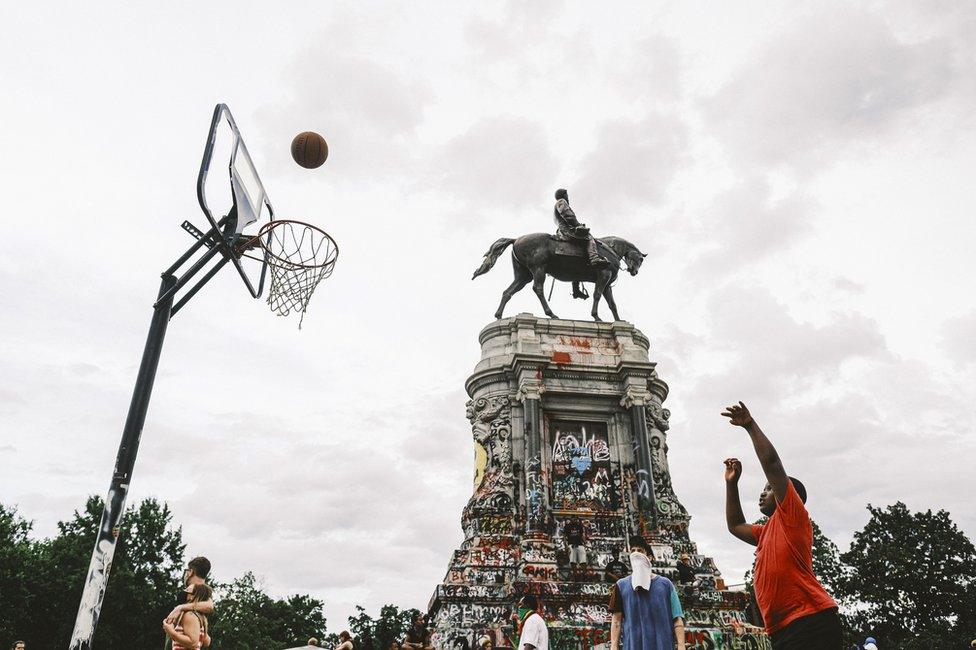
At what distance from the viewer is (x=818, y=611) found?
16.0ft

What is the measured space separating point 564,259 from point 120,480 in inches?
708

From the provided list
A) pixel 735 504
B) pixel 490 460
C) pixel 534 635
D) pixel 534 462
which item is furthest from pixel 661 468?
pixel 735 504

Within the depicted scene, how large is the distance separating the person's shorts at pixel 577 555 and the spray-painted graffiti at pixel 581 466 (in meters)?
1.47

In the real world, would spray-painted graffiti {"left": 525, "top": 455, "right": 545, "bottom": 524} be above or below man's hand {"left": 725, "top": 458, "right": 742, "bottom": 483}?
above

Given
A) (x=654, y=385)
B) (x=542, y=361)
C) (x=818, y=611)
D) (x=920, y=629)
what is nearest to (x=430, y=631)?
(x=542, y=361)

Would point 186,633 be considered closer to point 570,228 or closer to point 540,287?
Result: point 540,287

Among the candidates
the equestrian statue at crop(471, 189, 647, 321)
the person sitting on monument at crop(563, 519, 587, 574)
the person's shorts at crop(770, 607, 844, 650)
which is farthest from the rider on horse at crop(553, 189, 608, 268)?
the person's shorts at crop(770, 607, 844, 650)

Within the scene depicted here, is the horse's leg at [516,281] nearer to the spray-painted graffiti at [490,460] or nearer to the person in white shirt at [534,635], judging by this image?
the spray-painted graffiti at [490,460]

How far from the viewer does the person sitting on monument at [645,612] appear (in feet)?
24.3

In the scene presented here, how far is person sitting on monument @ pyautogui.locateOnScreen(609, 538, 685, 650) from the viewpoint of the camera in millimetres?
7402

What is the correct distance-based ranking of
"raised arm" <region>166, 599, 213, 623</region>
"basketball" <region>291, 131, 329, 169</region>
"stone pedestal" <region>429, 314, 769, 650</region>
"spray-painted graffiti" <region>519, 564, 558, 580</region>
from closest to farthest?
"raised arm" <region>166, 599, 213, 623</region> < "basketball" <region>291, 131, 329, 169</region> < "stone pedestal" <region>429, 314, 769, 650</region> < "spray-painted graffiti" <region>519, 564, 558, 580</region>

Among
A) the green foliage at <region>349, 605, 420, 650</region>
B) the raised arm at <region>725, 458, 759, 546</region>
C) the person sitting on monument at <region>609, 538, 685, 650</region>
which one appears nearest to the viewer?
the raised arm at <region>725, 458, 759, 546</region>

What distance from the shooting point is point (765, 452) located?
4.87 meters

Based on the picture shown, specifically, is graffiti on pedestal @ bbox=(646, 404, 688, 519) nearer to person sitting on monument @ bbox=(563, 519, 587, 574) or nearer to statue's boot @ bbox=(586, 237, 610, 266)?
person sitting on monument @ bbox=(563, 519, 587, 574)
